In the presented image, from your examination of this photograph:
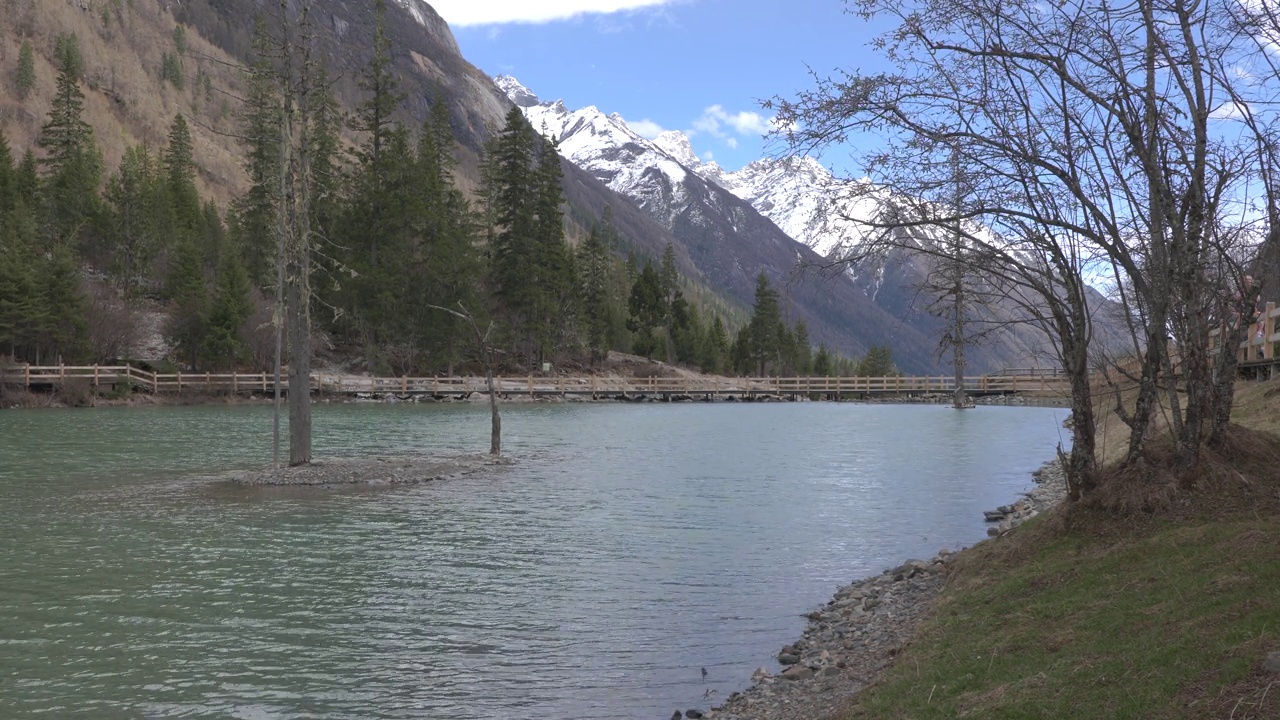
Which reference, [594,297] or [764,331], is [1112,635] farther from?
[764,331]

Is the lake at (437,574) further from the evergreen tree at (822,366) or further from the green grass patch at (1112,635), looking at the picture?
the evergreen tree at (822,366)

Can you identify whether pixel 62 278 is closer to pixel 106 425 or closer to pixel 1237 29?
pixel 106 425

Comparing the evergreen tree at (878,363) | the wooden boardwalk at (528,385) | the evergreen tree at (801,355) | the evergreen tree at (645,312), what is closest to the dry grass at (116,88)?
the evergreen tree at (645,312)

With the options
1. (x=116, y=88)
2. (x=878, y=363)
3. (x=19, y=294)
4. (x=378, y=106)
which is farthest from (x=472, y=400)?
(x=116, y=88)

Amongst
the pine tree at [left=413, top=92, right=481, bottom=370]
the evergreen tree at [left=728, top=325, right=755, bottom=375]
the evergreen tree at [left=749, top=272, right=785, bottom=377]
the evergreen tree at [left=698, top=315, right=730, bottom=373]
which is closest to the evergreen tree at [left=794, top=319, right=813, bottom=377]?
the evergreen tree at [left=749, top=272, right=785, bottom=377]

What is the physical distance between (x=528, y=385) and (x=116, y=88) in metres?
111

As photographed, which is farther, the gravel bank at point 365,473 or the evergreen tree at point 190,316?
the evergreen tree at point 190,316

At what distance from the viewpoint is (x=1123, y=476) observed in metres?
10.0

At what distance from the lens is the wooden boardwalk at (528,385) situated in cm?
5397

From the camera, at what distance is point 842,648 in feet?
30.7

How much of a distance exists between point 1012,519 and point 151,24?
19482cm

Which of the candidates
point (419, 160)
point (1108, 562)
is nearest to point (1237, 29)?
point (1108, 562)

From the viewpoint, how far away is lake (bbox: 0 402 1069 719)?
8617 mm

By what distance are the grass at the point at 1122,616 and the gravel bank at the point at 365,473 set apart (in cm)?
1560
